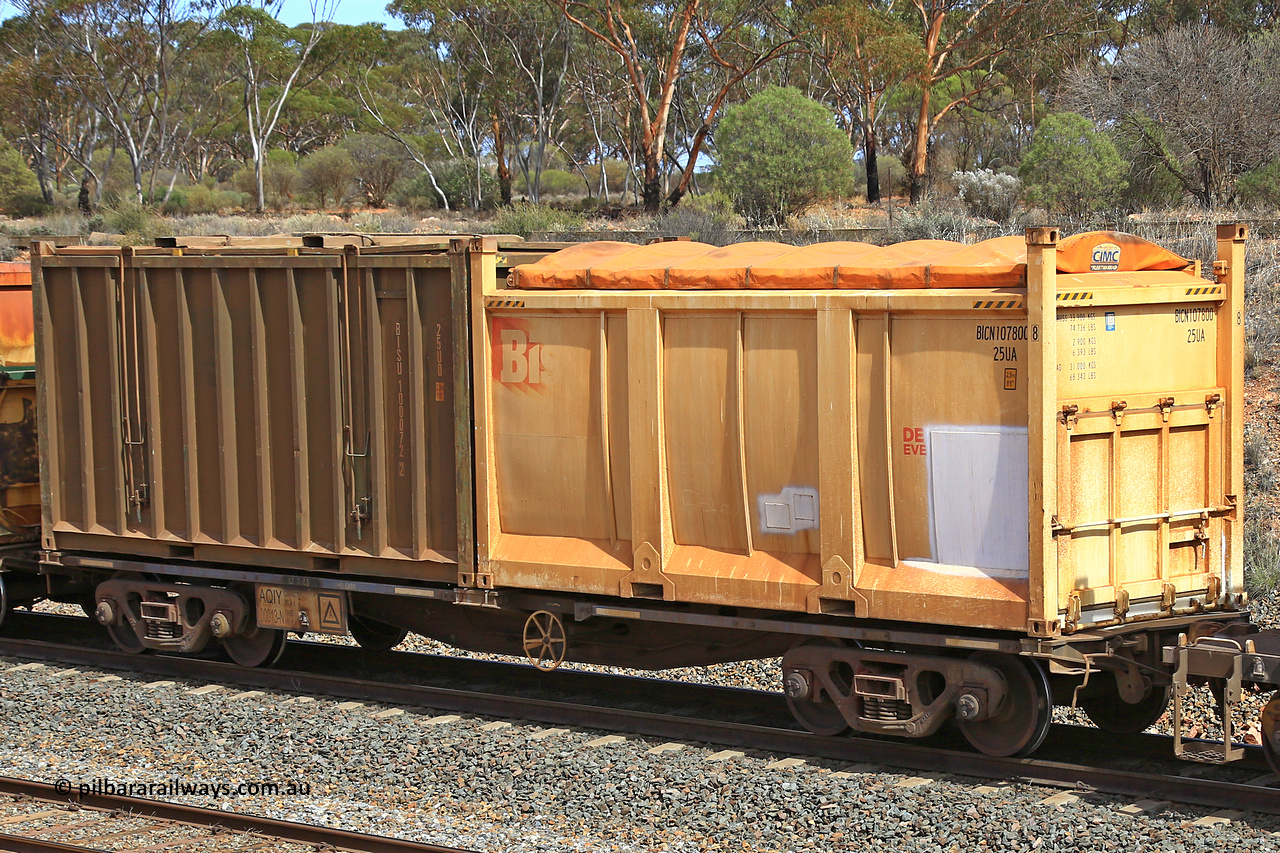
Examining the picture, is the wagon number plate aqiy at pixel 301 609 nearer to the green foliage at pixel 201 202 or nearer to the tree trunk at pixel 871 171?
the tree trunk at pixel 871 171

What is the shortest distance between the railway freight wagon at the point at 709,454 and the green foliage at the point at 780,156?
2524 cm

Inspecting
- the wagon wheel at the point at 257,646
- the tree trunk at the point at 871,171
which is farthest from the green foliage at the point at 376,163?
the wagon wheel at the point at 257,646

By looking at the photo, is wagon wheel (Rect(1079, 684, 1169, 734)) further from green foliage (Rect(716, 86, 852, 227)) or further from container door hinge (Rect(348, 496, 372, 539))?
green foliage (Rect(716, 86, 852, 227))

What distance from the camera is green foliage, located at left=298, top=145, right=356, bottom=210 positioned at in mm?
58406

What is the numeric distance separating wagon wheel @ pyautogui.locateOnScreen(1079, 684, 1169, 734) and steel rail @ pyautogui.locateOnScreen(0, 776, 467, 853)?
13.8 ft

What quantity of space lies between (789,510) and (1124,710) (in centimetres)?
253

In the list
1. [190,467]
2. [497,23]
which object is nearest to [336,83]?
[497,23]

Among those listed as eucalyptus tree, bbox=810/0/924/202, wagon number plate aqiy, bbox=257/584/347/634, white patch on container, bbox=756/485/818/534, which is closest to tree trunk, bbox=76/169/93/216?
eucalyptus tree, bbox=810/0/924/202

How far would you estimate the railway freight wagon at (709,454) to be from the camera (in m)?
6.92

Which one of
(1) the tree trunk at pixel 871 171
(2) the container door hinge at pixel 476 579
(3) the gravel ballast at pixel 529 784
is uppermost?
(1) the tree trunk at pixel 871 171

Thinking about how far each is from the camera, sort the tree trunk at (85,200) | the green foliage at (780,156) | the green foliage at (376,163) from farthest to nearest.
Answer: the green foliage at (376,163) → the tree trunk at (85,200) → the green foliage at (780,156)

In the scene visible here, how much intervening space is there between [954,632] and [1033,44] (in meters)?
Result: 43.6

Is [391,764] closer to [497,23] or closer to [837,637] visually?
[837,637]

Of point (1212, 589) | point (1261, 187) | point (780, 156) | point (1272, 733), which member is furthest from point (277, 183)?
point (1272, 733)
